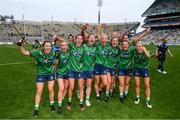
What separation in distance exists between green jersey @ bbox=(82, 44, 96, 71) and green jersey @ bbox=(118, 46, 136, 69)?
121 cm

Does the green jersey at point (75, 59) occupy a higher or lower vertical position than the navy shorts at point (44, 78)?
higher

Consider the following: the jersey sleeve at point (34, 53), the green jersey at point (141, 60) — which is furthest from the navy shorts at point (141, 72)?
the jersey sleeve at point (34, 53)

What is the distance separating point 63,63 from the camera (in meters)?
9.74

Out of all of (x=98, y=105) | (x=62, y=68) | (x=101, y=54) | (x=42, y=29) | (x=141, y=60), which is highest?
(x=42, y=29)

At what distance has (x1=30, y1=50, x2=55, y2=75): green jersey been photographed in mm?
9188

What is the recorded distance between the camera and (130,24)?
9025 cm

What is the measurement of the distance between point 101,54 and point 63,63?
1.69 metres

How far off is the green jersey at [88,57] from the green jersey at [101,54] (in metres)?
0.46

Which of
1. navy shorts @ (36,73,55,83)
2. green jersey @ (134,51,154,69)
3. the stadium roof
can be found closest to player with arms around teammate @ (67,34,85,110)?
navy shorts @ (36,73,55,83)

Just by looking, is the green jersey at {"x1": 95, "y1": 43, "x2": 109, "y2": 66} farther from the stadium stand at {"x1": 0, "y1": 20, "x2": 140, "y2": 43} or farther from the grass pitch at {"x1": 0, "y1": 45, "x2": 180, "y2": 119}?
the stadium stand at {"x1": 0, "y1": 20, "x2": 140, "y2": 43}

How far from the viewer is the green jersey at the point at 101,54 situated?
1074 cm

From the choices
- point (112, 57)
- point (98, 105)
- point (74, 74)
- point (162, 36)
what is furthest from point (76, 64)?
point (162, 36)

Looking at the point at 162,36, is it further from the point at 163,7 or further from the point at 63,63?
the point at 63,63

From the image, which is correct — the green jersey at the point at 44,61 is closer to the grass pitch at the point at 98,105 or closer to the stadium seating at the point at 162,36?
the grass pitch at the point at 98,105
